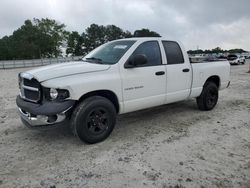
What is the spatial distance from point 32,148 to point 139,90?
2214mm

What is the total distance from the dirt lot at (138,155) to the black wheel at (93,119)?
199mm

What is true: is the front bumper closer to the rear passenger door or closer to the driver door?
the driver door

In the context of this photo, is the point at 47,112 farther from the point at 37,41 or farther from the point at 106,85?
the point at 37,41

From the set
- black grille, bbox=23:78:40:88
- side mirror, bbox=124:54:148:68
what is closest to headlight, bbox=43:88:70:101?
black grille, bbox=23:78:40:88

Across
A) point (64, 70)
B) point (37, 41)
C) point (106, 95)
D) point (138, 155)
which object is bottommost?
point (138, 155)

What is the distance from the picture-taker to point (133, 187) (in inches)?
120

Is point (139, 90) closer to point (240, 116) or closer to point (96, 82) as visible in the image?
point (96, 82)

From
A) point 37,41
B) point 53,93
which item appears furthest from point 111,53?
point 37,41

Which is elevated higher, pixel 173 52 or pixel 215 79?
pixel 173 52

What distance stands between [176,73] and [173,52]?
19.8 inches

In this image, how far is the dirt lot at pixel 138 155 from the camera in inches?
126

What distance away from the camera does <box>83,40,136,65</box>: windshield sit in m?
4.73

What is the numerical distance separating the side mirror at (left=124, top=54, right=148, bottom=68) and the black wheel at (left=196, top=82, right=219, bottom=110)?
2.36 meters

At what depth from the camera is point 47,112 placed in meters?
3.83
